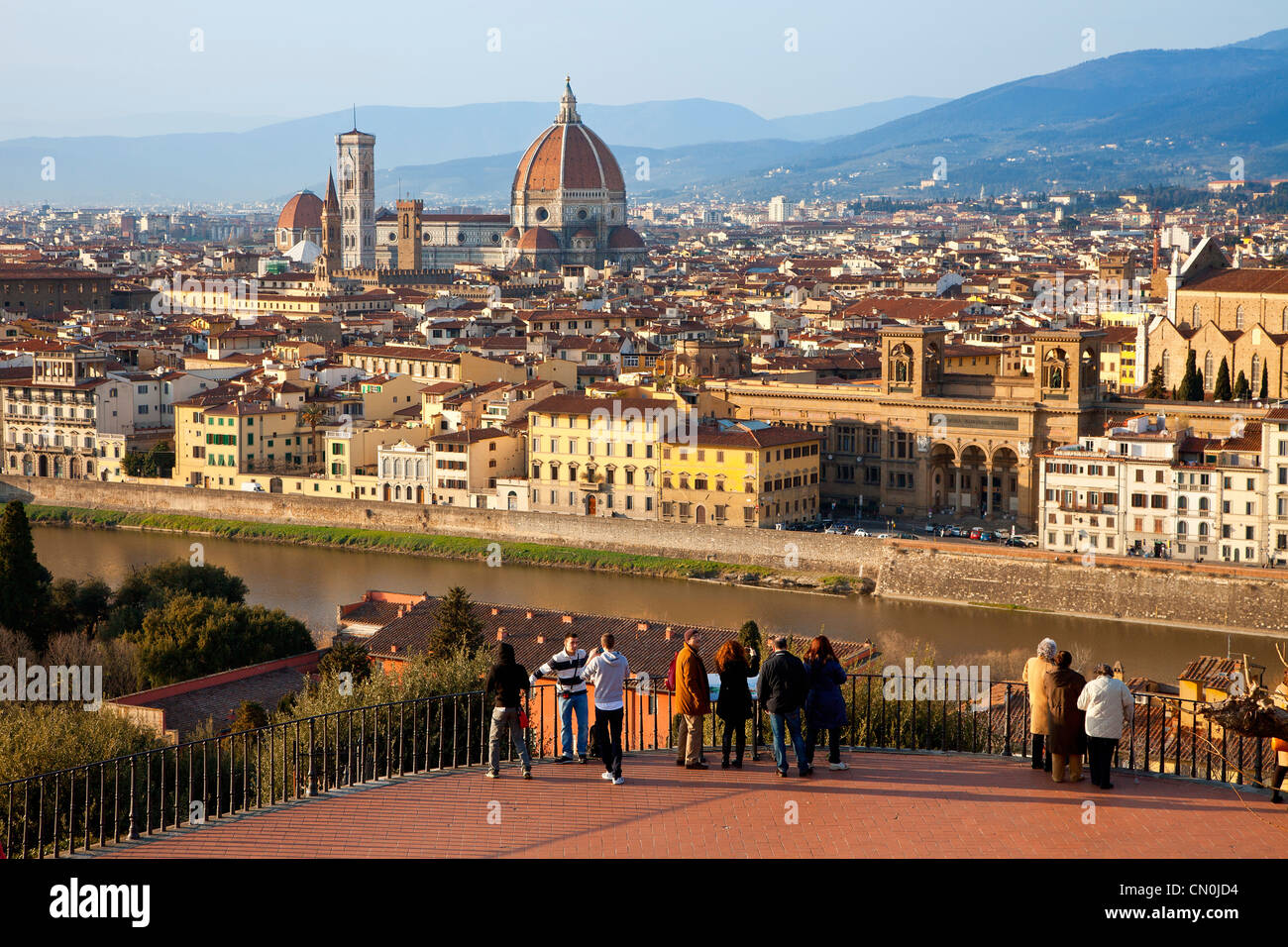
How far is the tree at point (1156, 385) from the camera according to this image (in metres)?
28.5

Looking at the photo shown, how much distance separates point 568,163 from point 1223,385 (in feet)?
180

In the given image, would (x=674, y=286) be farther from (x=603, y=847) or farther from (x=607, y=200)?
(x=603, y=847)

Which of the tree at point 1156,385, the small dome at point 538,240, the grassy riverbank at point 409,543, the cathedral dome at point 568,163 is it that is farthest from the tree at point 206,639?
the cathedral dome at point 568,163

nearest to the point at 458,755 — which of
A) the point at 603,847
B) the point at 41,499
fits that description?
the point at 603,847

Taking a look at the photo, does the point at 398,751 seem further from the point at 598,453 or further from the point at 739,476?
the point at 598,453

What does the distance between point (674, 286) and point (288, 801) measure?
62531mm

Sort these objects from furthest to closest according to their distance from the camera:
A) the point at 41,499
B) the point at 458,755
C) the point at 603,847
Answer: the point at 41,499 → the point at 458,755 → the point at 603,847

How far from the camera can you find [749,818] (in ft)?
20.6

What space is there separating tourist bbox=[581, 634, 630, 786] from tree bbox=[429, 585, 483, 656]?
722 centimetres

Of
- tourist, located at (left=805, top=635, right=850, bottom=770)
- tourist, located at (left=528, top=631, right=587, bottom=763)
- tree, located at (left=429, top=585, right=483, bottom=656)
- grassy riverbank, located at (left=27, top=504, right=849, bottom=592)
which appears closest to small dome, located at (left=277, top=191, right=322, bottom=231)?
grassy riverbank, located at (left=27, top=504, right=849, bottom=592)

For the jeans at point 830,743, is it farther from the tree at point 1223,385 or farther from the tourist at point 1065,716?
the tree at point 1223,385

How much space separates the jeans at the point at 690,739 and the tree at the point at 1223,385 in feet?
73.0
